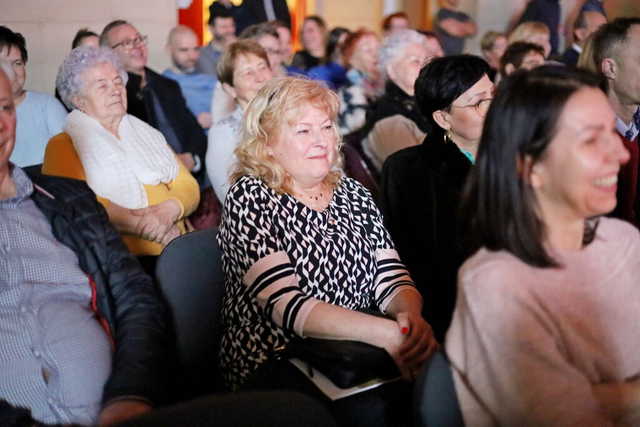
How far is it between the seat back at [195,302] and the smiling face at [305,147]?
0.30 meters

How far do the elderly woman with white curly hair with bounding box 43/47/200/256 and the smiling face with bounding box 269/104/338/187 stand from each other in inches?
34.0

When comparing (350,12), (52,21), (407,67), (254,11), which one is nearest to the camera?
(407,67)

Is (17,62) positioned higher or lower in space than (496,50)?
higher

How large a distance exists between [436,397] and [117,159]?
1912 mm

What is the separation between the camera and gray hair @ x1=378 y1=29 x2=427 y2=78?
13.4 ft

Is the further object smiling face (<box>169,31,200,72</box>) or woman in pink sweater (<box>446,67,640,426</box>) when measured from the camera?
smiling face (<box>169,31,200,72</box>)

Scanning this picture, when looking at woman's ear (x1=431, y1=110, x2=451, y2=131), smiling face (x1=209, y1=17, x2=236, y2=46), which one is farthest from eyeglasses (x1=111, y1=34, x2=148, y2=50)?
woman's ear (x1=431, y1=110, x2=451, y2=131)

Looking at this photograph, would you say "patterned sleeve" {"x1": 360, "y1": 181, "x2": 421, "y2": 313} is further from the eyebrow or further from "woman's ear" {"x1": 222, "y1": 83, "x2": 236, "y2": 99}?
"woman's ear" {"x1": 222, "y1": 83, "x2": 236, "y2": 99}

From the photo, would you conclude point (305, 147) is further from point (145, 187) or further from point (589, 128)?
point (145, 187)

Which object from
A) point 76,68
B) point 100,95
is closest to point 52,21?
point 76,68

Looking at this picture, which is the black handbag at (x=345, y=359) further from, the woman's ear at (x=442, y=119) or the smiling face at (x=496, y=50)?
the smiling face at (x=496, y=50)

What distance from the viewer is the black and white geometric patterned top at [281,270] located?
76.0 inches

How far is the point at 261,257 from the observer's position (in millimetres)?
1945


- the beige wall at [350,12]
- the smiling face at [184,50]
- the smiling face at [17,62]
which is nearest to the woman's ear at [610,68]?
the smiling face at [17,62]
